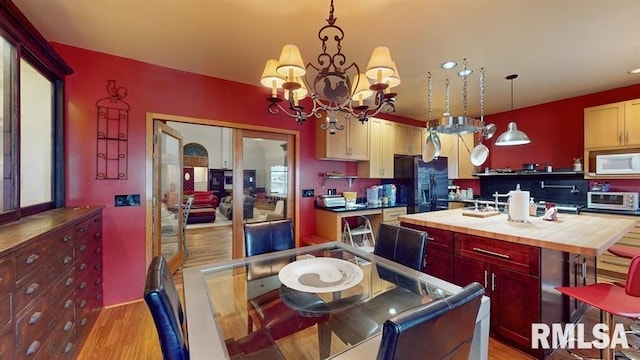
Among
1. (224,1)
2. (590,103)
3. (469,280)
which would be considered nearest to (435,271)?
(469,280)

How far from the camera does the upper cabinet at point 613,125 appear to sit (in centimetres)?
320

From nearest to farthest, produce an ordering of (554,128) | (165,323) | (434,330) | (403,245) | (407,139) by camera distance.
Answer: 1. (434,330)
2. (165,323)
3. (403,245)
4. (554,128)
5. (407,139)

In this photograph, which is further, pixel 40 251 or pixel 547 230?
pixel 547 230

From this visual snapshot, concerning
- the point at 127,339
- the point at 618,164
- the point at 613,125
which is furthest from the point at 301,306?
the point at 613,125

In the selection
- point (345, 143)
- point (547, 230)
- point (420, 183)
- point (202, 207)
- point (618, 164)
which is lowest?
point (202, 207)

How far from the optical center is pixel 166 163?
10.2 feet

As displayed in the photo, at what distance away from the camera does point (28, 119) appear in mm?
2010

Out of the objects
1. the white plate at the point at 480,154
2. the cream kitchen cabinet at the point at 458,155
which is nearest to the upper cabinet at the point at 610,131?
the cream kitchen cabinet at the point at 458,155

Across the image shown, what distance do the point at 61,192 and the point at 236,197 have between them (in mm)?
1620

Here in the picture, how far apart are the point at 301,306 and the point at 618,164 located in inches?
175

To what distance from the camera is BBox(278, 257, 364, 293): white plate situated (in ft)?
4.54

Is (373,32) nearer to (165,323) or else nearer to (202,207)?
(165,323)

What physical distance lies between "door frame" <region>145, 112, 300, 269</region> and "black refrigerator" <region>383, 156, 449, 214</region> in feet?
6.15

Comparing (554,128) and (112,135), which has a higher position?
(554,128)
